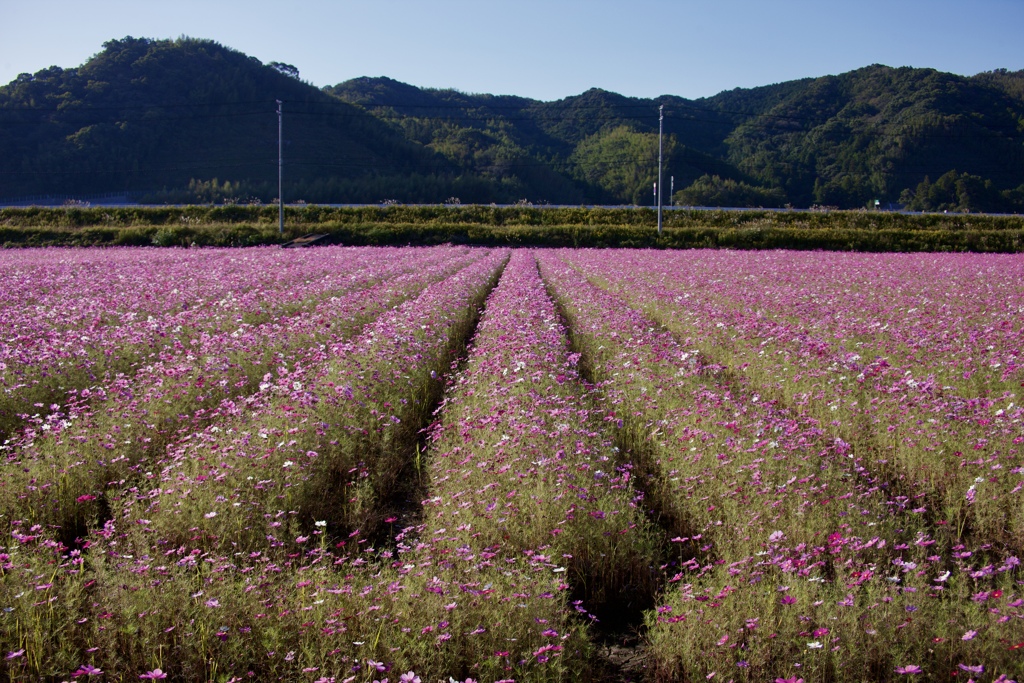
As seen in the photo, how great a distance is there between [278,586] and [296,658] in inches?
20.0

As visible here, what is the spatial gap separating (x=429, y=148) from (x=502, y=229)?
51517 mm

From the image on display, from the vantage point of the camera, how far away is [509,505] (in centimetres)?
409

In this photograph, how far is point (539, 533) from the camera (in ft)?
13.2

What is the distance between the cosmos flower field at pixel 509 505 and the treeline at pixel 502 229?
29.1 m

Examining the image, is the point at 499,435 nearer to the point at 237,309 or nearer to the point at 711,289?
the point at 237,309

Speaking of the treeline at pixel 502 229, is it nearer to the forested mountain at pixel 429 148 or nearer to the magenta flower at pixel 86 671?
the forested mountain at pixel 429 148

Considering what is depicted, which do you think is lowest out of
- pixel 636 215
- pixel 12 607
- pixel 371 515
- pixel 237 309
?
pixel 371 515

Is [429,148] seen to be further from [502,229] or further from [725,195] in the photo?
[502,229]

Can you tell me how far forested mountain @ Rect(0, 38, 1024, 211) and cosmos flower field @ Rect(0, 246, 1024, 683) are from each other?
64722 mm

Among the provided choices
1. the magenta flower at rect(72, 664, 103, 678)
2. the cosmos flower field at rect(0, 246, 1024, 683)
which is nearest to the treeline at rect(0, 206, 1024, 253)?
the cosmos flower field at rect(0, 246, 1024, 683)

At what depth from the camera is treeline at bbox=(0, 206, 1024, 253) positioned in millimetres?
37688

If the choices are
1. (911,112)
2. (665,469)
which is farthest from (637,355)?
(911,112)

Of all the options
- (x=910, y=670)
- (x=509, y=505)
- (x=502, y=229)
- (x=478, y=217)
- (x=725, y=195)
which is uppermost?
(x=725, y=195)

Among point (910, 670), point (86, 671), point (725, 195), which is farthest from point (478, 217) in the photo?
point (910, 670)
